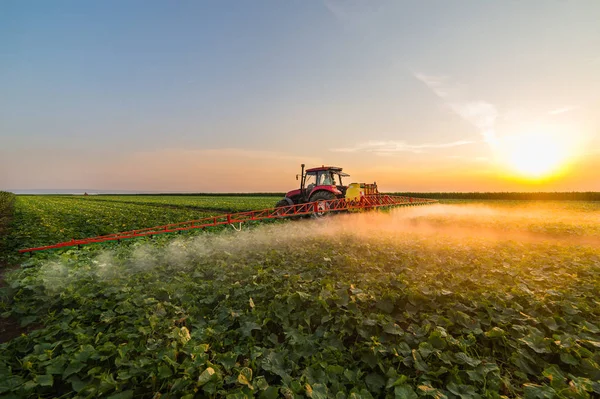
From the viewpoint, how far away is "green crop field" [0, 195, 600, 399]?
299 cm

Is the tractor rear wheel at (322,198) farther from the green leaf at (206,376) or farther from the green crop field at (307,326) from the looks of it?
the green leaf at (206,376)

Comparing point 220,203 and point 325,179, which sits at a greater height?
point 325,179

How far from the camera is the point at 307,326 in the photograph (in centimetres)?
406

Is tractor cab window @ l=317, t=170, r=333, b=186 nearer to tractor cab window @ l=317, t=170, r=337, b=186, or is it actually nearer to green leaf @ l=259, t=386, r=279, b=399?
tractor cab window @ l=317, t=170, r=337, b=186

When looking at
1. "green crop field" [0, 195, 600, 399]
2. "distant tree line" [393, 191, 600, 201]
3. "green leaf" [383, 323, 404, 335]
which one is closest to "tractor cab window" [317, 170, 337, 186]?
"green crop field" [0, 195, 600, 399]

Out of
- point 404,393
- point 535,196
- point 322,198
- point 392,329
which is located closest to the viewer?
point 404,393

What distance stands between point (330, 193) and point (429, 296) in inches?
373

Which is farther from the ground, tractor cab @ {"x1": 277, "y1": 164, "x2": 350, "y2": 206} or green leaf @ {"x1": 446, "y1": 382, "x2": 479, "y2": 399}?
tractor cab @ {"x1": 277, "y1": 164, "x2": 350, "y2": 206}

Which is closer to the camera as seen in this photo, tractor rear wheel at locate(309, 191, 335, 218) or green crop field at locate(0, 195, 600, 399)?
green crop field at locate(0, 195, 600, 399)

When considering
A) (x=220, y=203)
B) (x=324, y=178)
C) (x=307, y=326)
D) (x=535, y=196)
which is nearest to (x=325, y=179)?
(x=324, y=178)

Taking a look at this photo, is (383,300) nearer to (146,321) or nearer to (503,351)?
(503,351)

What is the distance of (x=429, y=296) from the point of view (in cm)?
462

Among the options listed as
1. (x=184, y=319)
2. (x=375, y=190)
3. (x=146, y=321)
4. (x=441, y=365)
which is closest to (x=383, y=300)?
(x=441, y=365)

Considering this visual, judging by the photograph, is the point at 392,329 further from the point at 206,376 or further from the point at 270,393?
the point at 206,376
